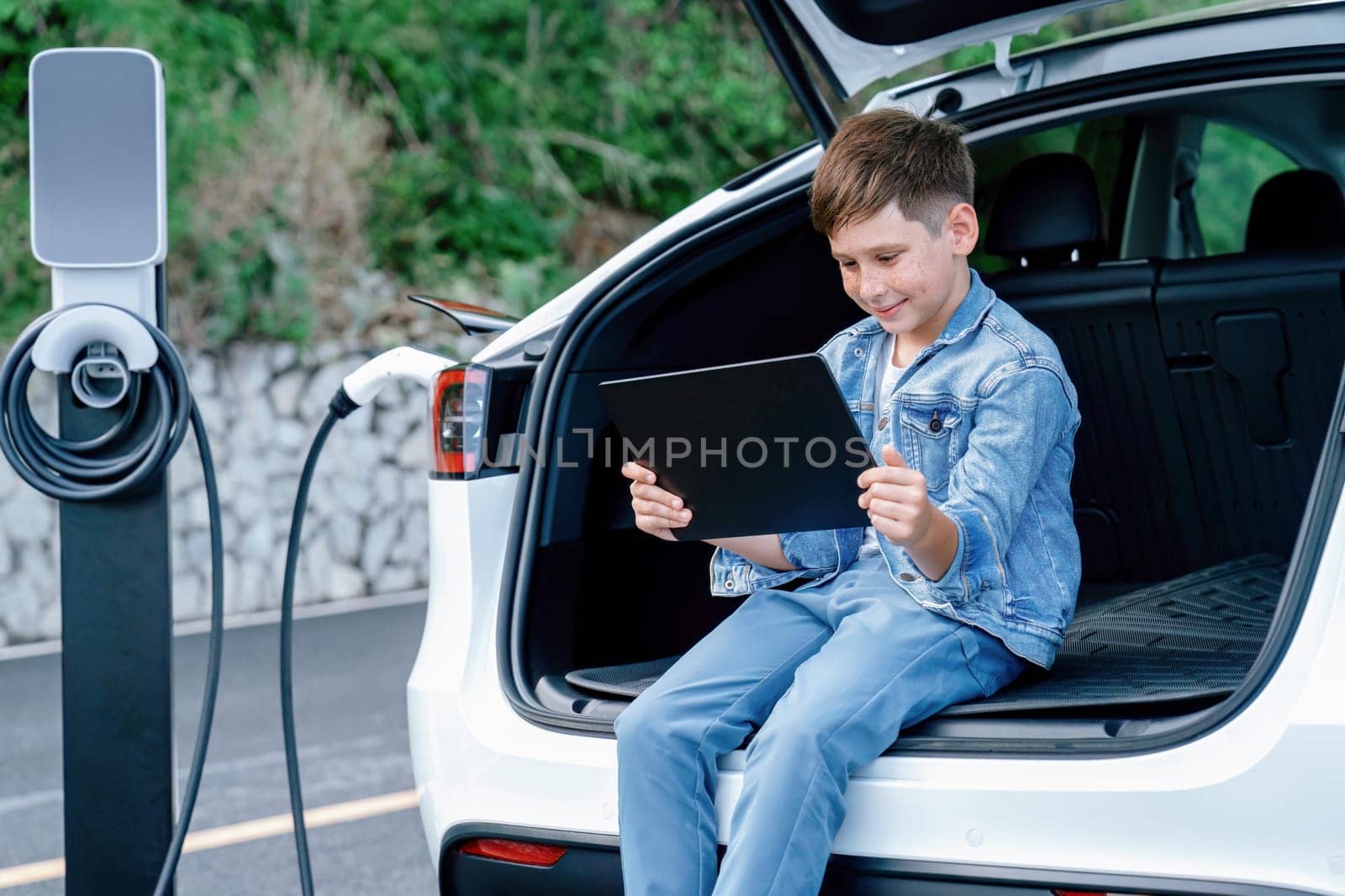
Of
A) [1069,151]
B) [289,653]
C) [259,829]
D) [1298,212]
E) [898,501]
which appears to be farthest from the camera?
[259,829]

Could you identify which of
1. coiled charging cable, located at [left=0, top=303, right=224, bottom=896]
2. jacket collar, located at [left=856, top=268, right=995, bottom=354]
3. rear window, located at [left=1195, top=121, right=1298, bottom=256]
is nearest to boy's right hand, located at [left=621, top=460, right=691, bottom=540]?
jacket collar, located at [left=856, top=268, right=995, bottom=354]

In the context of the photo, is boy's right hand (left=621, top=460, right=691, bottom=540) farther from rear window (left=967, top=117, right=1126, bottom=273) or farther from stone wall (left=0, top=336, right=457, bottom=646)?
stone wall (left=0, top=336, right=457, bottom=646)

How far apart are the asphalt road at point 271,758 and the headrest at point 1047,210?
1.91m

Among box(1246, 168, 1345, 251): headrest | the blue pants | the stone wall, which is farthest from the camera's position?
the stone wall

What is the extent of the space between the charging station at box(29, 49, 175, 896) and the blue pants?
86cm

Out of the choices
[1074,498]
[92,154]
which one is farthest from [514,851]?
[1074,498]

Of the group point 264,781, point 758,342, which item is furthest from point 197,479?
point 758,342

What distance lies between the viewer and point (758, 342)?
277cm

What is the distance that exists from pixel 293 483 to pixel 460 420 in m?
5.49

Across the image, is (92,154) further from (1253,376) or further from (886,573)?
(1253,376)

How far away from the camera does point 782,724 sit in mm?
1723

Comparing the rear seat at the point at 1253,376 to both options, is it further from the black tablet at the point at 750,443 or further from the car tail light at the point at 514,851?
the car tail light at the point at 514,851

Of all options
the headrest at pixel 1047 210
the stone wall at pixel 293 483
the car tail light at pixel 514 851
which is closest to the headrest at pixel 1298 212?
the headrest at pixel 1047 210

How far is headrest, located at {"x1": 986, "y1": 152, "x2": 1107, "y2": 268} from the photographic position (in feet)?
9.08
